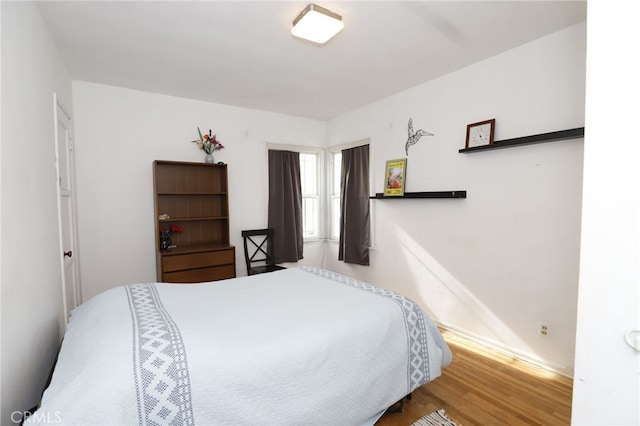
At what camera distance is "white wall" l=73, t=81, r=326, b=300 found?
3285 mm

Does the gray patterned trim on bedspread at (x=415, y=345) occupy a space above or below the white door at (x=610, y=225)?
below

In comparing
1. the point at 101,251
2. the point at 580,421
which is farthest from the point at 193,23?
the point at 580,421

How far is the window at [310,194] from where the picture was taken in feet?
15.9

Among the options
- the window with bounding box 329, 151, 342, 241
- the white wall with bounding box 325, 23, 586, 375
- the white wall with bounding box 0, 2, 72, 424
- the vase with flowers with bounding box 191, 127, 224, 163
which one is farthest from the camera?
the window with bounding box 329, 151, 342, 241

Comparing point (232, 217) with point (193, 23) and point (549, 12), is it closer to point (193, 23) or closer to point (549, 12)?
point (193, 23)


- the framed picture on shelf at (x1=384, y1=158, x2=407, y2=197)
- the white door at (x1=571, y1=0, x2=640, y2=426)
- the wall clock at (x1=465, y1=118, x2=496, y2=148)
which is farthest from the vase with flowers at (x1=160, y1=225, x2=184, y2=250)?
the white door at (x1=571, y1=0, x2=640, y2=426)

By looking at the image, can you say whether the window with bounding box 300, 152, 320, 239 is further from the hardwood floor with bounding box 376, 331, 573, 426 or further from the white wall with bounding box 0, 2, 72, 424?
the white wall with bounding box 0, 2, 72, 424

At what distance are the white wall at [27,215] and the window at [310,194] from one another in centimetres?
310

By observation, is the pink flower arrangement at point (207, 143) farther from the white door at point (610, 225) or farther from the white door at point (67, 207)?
the white door at point (610, 225)

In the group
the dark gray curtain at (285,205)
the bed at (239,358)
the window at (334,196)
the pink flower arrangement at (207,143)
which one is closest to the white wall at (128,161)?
the pink flower arrangement at (207,143)

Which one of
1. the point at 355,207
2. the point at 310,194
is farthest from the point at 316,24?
the point at 310,194

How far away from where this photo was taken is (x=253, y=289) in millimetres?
2340

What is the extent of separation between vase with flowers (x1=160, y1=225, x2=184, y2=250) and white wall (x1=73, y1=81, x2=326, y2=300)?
18cm

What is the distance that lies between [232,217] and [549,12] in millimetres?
3716
